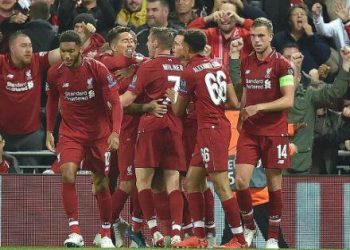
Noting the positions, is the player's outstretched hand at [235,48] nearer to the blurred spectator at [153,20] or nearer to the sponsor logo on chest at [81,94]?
the blurred spectator at [153,20]

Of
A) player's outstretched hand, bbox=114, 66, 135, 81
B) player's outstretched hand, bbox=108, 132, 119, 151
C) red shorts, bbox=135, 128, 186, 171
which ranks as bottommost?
red shorts, bbox=135, 128, 186, 171

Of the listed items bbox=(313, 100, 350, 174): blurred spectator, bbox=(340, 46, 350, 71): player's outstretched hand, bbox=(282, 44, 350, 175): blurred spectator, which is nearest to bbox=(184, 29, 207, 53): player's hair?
bbox=(282, 44, 350, 175): blurred spectator

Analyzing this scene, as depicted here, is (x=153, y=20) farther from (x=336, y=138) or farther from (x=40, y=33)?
(x=336, y=138)

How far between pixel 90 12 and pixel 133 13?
632mm

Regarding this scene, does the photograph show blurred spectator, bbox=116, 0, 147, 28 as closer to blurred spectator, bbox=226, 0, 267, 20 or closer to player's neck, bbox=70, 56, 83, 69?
blurred spectator, bbox=226, 0, 267, 20

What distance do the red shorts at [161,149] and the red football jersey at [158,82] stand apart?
77 millimetres

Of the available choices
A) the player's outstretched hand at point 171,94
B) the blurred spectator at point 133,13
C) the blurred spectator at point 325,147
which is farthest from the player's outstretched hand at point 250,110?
the blurred spectator at point 133,13

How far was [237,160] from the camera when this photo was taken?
15.5 meters

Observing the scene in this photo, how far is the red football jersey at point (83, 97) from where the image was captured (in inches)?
618

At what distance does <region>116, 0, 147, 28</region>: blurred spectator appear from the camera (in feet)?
66.3

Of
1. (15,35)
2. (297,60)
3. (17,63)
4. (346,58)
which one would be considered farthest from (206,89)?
(15,35)

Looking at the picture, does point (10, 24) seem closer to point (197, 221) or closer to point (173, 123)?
point (173, 123)

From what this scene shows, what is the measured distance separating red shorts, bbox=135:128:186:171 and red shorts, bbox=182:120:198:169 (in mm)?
370

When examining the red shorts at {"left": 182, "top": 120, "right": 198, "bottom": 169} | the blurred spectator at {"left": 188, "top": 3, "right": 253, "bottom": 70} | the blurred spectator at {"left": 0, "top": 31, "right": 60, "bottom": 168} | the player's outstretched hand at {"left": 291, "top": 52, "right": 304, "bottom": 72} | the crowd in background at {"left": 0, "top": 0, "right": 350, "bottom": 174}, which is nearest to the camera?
the red shorts at {"left": 182, "top": 120, "right": 198, "bottom": 169}
